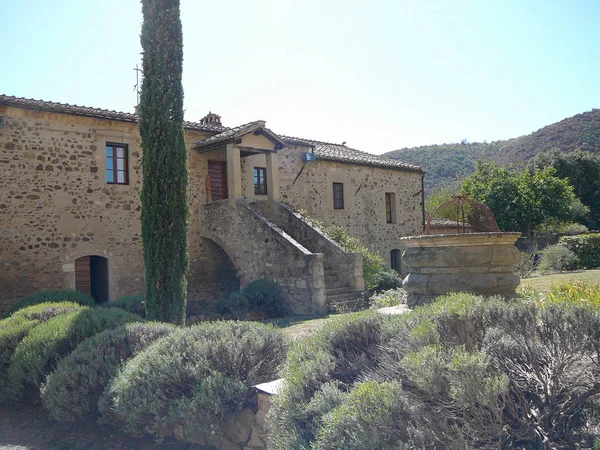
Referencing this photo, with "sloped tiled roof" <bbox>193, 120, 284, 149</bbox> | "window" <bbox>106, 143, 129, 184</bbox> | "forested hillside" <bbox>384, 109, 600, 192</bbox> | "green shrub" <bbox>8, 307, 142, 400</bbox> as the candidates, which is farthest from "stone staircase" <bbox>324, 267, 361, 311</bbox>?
"forested hillside" <bbox>384, 109, 600, 192</bbox>

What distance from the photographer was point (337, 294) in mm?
12875

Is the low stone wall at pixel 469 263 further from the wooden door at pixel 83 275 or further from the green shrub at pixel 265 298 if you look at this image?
the wooden door at pixel 83 275

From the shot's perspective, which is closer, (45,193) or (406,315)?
(406,315)

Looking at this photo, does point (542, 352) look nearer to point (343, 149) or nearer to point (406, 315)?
point (406, 315)

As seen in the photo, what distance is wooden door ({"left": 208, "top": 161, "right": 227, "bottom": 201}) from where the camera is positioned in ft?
51.1

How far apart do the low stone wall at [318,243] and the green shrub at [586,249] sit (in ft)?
32.2

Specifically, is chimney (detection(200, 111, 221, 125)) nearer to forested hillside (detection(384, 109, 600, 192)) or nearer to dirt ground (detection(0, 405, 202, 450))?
dirt ground (detection(0, 405, 202, 450))

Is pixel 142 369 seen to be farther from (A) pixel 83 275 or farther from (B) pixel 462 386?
(A) pixel 83 275

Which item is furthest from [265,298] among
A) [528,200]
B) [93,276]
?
[528,200]

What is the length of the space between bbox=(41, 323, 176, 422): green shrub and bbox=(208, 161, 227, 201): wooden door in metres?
10.2

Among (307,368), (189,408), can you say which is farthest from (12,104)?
(307,368)

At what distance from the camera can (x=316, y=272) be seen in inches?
472

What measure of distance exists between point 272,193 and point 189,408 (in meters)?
11.2

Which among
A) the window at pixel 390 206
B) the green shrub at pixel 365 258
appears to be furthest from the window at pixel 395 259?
the green shrub at pixel 365 258
